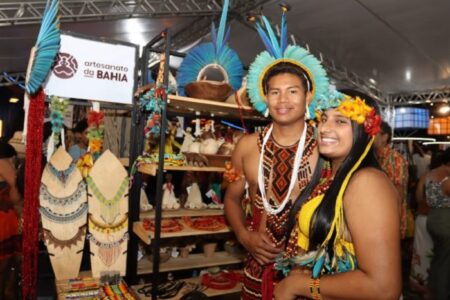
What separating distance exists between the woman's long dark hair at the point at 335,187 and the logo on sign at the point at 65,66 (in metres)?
2.16

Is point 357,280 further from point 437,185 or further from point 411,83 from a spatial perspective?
point 411,83

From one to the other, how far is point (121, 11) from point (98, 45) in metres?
3.06

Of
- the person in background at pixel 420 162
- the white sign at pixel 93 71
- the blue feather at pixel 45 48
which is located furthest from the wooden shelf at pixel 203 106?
the person in background at pixel 420 162

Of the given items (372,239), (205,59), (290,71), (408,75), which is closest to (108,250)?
(205,59)

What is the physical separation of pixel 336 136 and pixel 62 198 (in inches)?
86.0

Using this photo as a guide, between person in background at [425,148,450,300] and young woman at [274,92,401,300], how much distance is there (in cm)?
318

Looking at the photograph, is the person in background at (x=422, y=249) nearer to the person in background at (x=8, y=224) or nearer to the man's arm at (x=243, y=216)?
the man's arm at (x=243, y=216)

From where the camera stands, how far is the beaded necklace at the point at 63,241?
9.18 feet

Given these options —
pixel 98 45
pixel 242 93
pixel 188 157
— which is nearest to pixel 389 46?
pixel 242 93

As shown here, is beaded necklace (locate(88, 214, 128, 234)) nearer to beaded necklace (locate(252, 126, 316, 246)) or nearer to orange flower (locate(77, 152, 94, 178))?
orange flower (locate(77, 152, 94, 178))

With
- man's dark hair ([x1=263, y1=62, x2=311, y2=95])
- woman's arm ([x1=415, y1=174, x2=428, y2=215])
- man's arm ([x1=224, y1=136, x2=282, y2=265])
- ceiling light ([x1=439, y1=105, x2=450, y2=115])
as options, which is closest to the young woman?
man's arm ([x1=224, y1=136, x2=282, y2=265])

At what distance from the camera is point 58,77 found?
276 centimetres

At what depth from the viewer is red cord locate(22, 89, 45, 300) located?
262 cm

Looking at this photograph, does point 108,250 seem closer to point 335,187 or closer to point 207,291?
point 207,291
